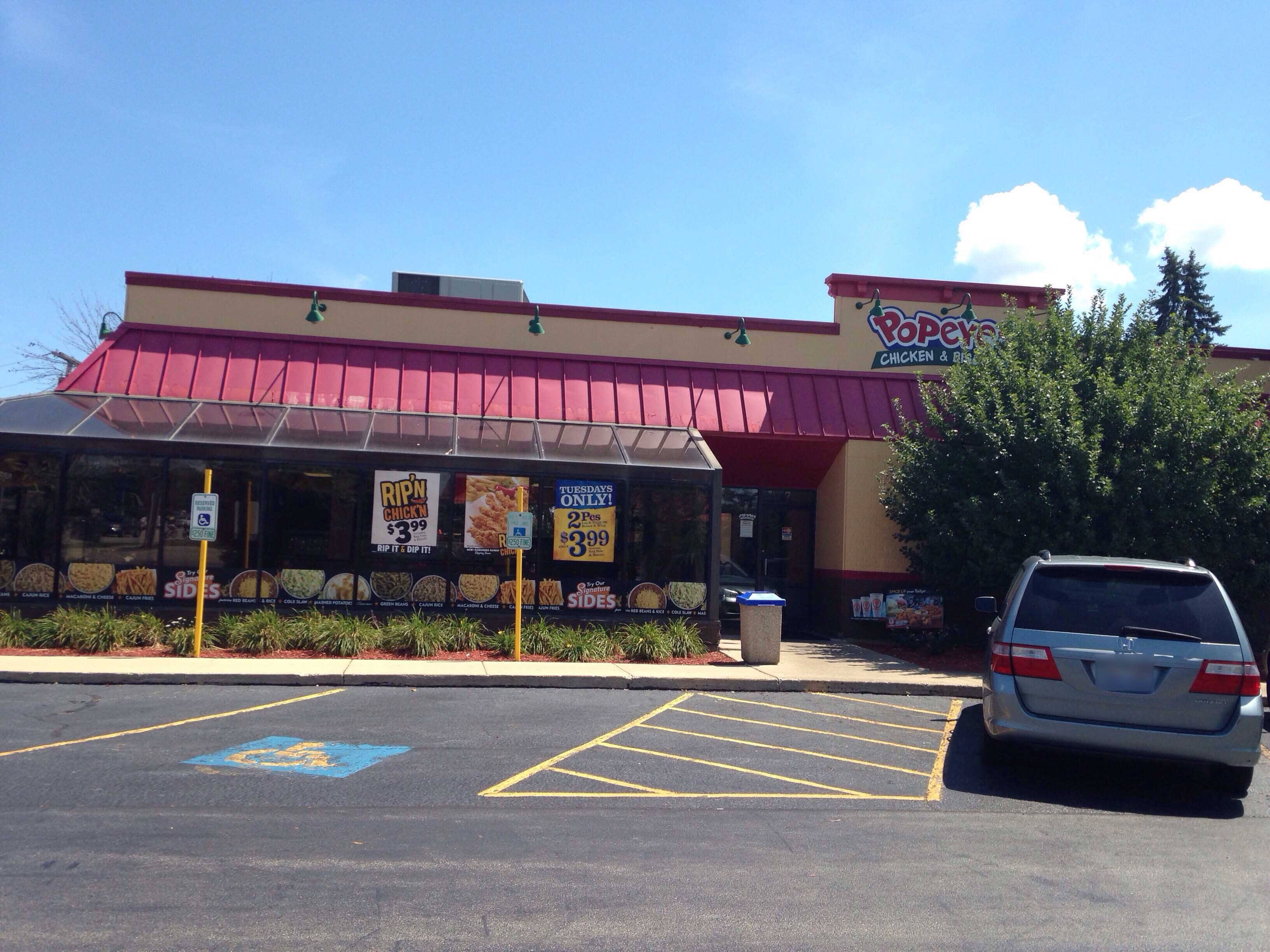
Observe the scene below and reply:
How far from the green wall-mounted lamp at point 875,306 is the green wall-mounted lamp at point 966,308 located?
121cm

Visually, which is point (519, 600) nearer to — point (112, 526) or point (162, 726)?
point (162, 726)

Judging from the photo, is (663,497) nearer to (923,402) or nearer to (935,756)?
(923,402)

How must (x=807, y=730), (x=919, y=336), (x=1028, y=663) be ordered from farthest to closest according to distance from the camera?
(x=919, y=336)
(x=807, y=730)
(x=1028, y=663)

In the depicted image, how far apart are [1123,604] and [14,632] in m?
12.7

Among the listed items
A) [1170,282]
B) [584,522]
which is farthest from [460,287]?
[1170,282]

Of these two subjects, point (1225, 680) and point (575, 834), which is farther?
point (1225, 680)

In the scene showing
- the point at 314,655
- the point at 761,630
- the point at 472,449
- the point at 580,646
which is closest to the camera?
the point at 314,655

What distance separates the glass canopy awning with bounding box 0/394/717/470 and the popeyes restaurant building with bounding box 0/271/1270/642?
2.3 inches

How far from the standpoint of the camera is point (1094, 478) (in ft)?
46.8

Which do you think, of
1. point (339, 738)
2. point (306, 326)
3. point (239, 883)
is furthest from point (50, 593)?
point (239, 883)

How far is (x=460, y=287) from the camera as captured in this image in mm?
20250

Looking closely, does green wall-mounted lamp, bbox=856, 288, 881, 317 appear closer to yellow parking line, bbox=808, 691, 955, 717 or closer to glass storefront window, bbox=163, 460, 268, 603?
yellow parking line, bbox=808, 691, 955, 717

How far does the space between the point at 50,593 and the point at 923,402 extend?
1366cm

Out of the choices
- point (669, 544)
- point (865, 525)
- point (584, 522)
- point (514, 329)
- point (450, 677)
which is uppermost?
point (514, 329)
